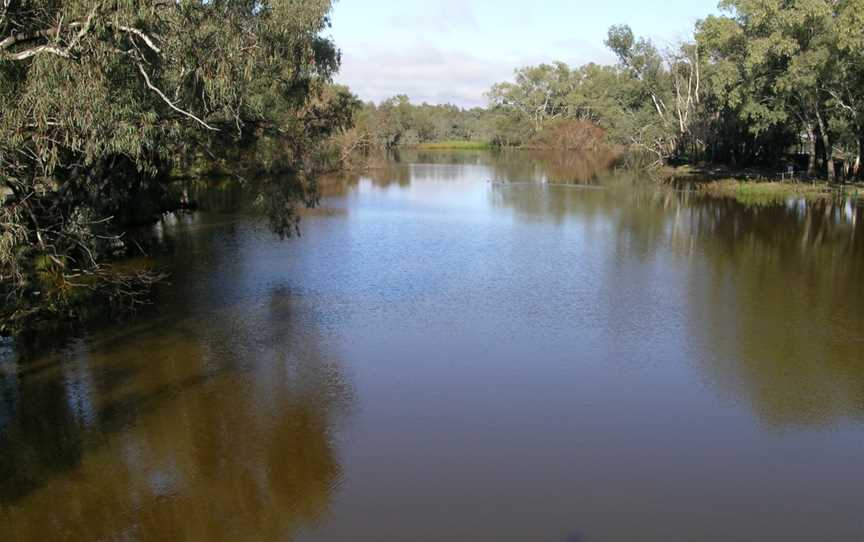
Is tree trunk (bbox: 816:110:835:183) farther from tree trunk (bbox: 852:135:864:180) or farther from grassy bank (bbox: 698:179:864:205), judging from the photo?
tree trunk (bbox: 852:135:864:180)

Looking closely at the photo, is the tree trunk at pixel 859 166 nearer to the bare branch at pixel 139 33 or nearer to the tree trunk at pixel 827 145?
the tree trunk at pixel 827 145

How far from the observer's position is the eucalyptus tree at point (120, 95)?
372 inches

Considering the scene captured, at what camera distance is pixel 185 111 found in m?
11.5

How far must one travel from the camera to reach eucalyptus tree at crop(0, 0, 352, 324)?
945cm

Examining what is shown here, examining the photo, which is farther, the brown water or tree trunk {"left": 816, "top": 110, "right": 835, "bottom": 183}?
tree trunk {"left": 816, "top": 110, "right": 835, "bottom": 183}

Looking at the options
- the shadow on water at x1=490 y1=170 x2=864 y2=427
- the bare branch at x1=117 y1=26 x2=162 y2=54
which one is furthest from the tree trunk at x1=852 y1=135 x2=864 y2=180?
the bare branch at x1=117 y1=26 x2=162 y2=54

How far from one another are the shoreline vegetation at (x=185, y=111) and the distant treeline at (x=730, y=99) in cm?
15

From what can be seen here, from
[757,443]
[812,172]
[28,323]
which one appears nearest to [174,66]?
[28,323]

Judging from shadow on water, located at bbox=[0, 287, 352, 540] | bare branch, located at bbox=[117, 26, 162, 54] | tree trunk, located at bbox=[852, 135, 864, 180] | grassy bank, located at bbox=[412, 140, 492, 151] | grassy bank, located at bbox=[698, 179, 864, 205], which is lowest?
shadow on water, located at bbox=[0, 287, 352, 540]

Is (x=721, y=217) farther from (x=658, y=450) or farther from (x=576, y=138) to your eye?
(x=576, y=138)

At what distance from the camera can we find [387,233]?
24.2 m

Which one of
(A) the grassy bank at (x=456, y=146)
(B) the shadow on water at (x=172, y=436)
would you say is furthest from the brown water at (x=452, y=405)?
(A) the grassy bank at (x=456, y=146)

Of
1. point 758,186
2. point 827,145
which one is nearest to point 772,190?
point 758,186

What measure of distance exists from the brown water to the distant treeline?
1351 cm
